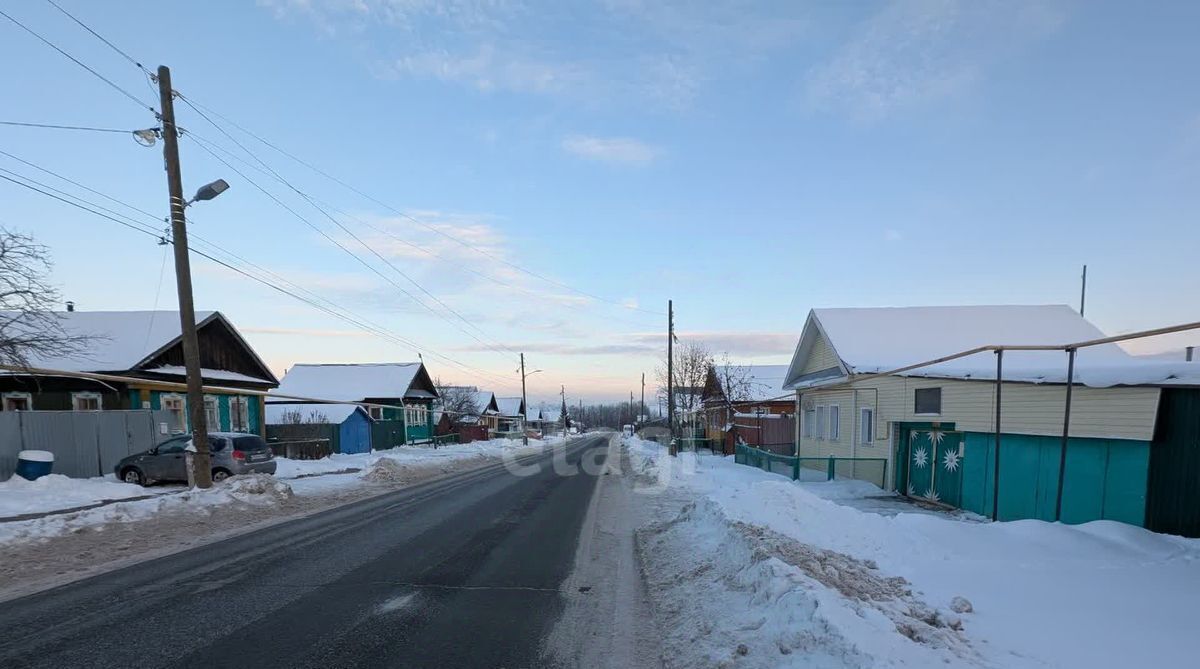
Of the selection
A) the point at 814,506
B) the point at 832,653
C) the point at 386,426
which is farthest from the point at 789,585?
the point at 386,426

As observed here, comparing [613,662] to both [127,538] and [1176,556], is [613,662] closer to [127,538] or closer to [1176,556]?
[1176,556]

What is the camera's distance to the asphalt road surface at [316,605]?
499cm

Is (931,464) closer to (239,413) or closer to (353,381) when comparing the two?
(239,413)

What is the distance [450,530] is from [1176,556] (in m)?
9.87

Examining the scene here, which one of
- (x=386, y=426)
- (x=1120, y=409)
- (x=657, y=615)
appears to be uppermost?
(x=1120, y=409)

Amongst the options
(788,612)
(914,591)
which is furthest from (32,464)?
(914,591)

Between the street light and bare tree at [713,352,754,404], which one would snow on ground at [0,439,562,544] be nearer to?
the street light

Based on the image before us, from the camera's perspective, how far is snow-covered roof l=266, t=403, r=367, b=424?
3856 centimetres

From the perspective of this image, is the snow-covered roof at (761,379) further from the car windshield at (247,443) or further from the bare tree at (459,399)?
the bare tree at (459,399)

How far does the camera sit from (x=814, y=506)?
1005 cm

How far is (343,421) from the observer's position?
3738 cm

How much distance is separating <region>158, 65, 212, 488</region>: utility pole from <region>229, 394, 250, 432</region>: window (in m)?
14.9

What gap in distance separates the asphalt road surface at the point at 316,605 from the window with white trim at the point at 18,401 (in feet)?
52.4

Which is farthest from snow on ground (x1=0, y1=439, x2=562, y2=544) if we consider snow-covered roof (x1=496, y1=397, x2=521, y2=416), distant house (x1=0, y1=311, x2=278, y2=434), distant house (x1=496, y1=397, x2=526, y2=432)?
snow-covered roof (x1=496, y1=397, x2=521, y2=416)
